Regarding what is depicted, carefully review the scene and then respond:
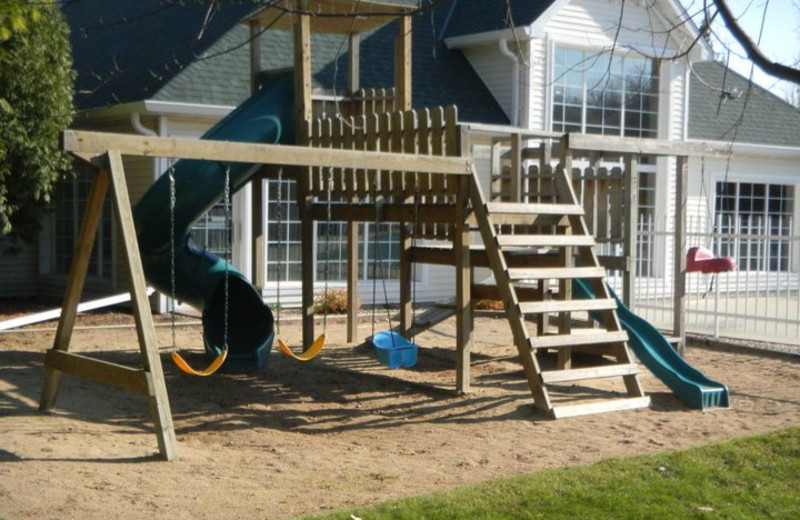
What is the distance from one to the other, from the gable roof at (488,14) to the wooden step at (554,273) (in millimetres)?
9378

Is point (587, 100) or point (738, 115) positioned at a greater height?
point (738, 115)

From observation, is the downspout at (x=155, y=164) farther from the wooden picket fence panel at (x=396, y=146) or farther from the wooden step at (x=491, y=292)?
the wooden step at (x=491, y=292)

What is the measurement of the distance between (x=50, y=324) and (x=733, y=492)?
32.7ft

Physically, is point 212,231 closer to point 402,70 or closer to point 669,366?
point 402,70

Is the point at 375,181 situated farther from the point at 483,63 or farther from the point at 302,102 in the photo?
the point at 483,63

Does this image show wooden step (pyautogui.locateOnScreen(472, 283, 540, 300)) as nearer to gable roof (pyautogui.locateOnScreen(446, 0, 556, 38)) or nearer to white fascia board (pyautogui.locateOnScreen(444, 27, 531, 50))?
white fascia board (pyautogui.locateOnScreen(444, 27, 531, 50))

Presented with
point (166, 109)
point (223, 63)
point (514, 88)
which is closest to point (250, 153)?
point (166, 109)

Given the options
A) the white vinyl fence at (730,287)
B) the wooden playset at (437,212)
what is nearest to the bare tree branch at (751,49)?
the wooden playset at (437,212)

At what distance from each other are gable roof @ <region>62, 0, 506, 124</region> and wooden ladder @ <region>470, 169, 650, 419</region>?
6.29m

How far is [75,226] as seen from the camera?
17.9m

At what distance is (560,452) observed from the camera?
7879 millimetres

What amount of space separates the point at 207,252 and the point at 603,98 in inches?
445

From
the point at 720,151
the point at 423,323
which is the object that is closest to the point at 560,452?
the point at 423,323

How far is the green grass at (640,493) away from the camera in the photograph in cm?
622
